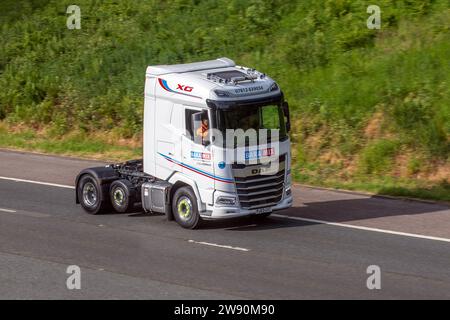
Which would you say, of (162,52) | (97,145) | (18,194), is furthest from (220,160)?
(162,52)

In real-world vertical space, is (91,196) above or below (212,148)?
below

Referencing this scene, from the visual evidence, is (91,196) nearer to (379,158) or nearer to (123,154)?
(123,154)

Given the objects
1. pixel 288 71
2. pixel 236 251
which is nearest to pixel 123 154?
pixel 288 71

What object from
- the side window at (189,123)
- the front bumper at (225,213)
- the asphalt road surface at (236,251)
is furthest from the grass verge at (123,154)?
the side window at (189,123)

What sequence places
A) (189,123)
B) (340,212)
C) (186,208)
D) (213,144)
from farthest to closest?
(340,212), (186,208), (189,123), (213,144)

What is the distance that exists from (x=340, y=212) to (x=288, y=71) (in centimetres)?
851

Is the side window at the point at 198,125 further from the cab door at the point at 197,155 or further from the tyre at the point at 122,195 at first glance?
the tyre at the point at 122,195

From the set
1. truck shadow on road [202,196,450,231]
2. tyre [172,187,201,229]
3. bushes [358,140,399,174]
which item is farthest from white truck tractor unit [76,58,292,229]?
bushes [358,140,399,174]

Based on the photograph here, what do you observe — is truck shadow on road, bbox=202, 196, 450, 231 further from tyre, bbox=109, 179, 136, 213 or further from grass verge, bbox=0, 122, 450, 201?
tyre, bbox=109, 179, 136, 213

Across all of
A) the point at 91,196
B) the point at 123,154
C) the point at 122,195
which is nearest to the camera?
the point at 122,195

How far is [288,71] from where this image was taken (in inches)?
1139

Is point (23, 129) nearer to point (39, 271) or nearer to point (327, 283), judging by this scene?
point (39, 271)

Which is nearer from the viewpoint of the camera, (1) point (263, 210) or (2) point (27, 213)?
(1) point (263, 210)

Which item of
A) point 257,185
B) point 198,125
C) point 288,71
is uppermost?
point 288,71
